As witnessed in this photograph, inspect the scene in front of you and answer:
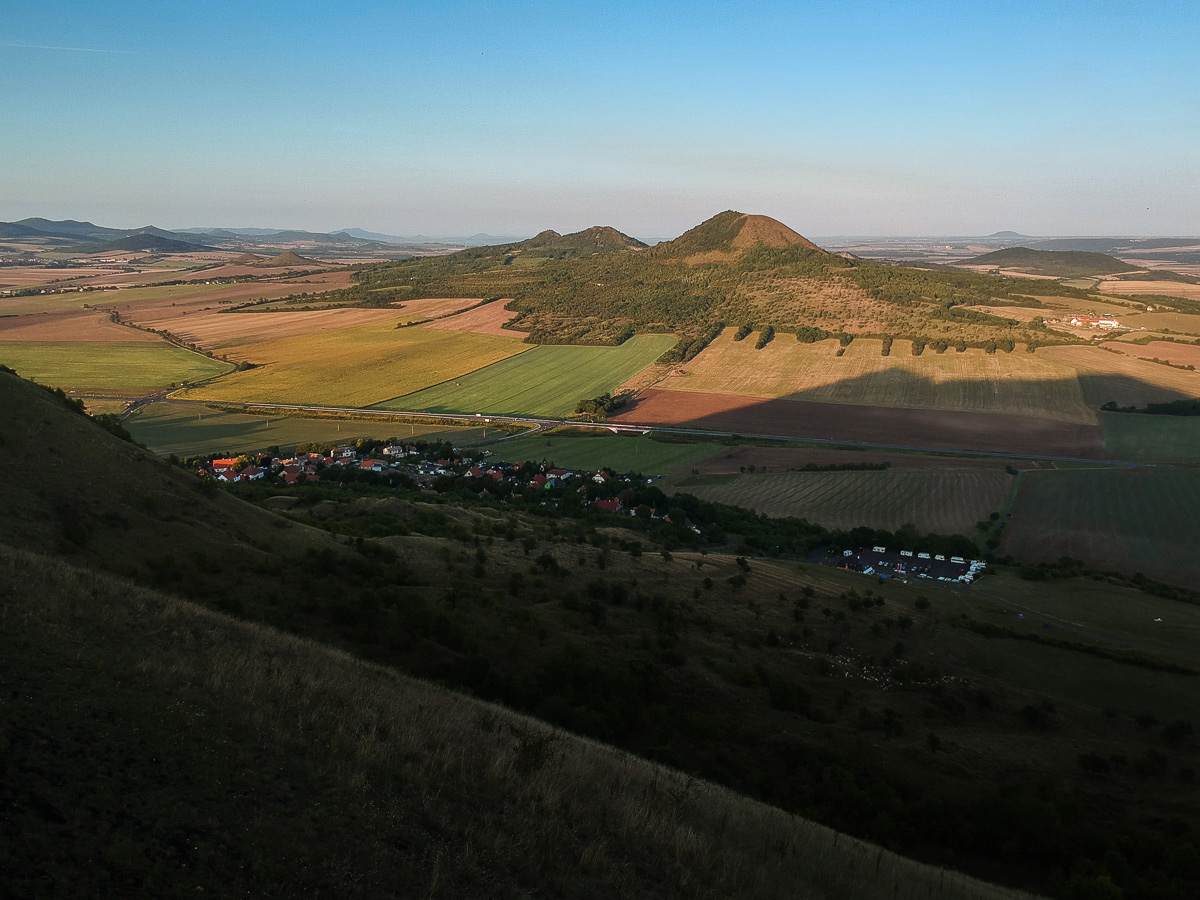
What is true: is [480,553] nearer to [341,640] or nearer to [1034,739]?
[341,640]

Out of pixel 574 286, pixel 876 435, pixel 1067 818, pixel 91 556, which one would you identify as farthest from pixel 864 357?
pixel 91 556

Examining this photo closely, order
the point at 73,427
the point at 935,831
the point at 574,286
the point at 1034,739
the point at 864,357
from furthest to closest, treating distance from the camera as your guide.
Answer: the point at 574,286 < the point at 864,357 < the point at 73,427 < the point at 1034,739 < the point at 935,831

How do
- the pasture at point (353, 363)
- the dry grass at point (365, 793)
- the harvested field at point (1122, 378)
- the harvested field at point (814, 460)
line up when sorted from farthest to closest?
the pasture at point (353, 363)
the harvested field at point (1122, 378)
the harvested field at point (814, 460)
the dry grass at point (365, 793)

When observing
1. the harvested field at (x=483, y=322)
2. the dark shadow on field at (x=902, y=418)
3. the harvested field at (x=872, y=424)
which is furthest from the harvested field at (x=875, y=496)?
the harvested field at (x=483, y=322)

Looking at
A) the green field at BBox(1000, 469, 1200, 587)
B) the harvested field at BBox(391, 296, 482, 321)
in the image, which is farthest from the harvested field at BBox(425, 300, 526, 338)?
the green field at BBox(1000, 469, 1200, 587)

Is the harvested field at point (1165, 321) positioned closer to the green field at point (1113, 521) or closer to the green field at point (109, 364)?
the green field at point (1113, 521)

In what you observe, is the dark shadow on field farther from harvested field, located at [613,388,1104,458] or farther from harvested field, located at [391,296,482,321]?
harvested field, located at [391,296,482,321]
